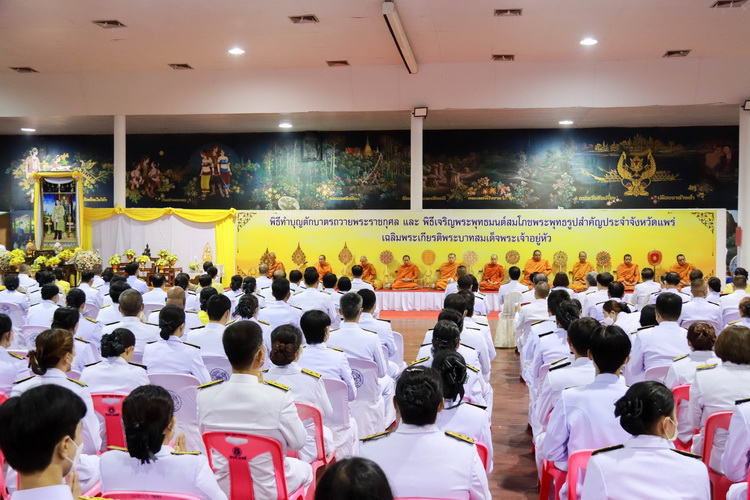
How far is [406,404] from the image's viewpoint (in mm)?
2336

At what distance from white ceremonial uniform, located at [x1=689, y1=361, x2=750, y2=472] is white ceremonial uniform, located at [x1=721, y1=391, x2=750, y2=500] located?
1.26 feet

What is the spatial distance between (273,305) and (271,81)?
8.69m

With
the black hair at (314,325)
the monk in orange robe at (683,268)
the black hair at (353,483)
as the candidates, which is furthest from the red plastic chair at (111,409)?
the monk in orange robe at (683,268)

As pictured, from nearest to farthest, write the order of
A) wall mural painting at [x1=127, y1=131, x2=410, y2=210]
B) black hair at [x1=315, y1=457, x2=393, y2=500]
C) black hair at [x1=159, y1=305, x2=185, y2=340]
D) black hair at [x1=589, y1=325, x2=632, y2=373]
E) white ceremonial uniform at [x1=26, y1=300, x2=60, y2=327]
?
1. black hair at [x1=315, y1=457, x2=393, y2=500]
2. black hair at [x1=589, y1=325, x2=632, y2=373]
3. black hair at [x1=159, y1=305, x2=185, y2=340]
4. white ceremonial uniform at [x1=26, y1=300, x2=60, y2=327]
5. wall mural painting at [x1=127, y1=131, x2=410, y2=210]

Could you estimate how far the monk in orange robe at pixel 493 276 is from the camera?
13.5m

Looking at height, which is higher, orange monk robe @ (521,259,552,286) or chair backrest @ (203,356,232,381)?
orange monk robe @ (521,259,552,286)

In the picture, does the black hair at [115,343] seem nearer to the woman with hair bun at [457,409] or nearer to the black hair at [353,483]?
the woman with hair bun at [457,409]

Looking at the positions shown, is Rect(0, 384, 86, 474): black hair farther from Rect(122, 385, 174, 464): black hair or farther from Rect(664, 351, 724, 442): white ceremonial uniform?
Rect(664, 351, 724, 442): white ceremonial uniform

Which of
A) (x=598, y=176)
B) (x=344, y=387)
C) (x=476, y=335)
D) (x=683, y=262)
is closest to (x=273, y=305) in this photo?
(x=476, y=335)

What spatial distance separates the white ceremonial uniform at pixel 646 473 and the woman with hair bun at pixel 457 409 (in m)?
0.67

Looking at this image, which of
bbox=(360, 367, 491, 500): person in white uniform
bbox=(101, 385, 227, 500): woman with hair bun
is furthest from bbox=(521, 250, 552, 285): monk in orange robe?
bbox=(101, 385, 227, 500): woman with hair bun

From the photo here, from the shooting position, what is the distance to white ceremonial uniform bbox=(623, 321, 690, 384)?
4604mm

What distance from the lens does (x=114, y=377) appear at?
3.60 metres

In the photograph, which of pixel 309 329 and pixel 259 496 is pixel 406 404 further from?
pixel 309 329
